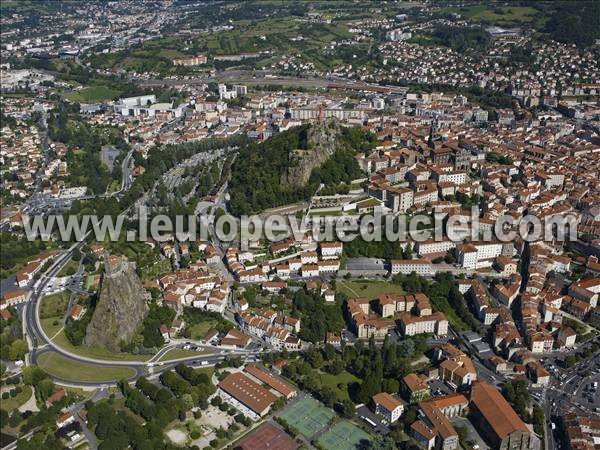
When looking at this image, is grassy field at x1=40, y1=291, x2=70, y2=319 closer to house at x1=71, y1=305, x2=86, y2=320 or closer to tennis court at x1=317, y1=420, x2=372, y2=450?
house at x1=71, y1=305, x2=86, y2=320

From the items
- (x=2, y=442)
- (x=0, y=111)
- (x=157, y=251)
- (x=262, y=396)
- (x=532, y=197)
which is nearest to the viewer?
(x=2, y=442)

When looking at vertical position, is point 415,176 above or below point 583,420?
above

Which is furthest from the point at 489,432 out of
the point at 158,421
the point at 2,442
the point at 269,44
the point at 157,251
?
the point at 269,44

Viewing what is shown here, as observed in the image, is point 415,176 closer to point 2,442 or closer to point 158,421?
point 158,421

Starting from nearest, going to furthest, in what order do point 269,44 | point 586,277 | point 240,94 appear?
point 586,277 → point 240,94 → point 269,44

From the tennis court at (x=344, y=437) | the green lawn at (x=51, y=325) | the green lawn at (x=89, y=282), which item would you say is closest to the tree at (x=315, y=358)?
the tennis court at (x=344, y=437)

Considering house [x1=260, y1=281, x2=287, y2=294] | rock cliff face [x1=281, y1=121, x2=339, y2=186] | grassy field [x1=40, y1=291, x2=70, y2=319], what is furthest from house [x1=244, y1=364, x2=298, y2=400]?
rock cliff face [x1=281, y1=121, x2=339, y2=186]

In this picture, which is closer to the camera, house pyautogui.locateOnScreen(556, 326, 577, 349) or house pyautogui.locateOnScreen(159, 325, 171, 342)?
house pyautogui.locateOnScreen(556, 326, 577, 349)

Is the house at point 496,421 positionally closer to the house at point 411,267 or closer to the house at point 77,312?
the house at point 411,267
